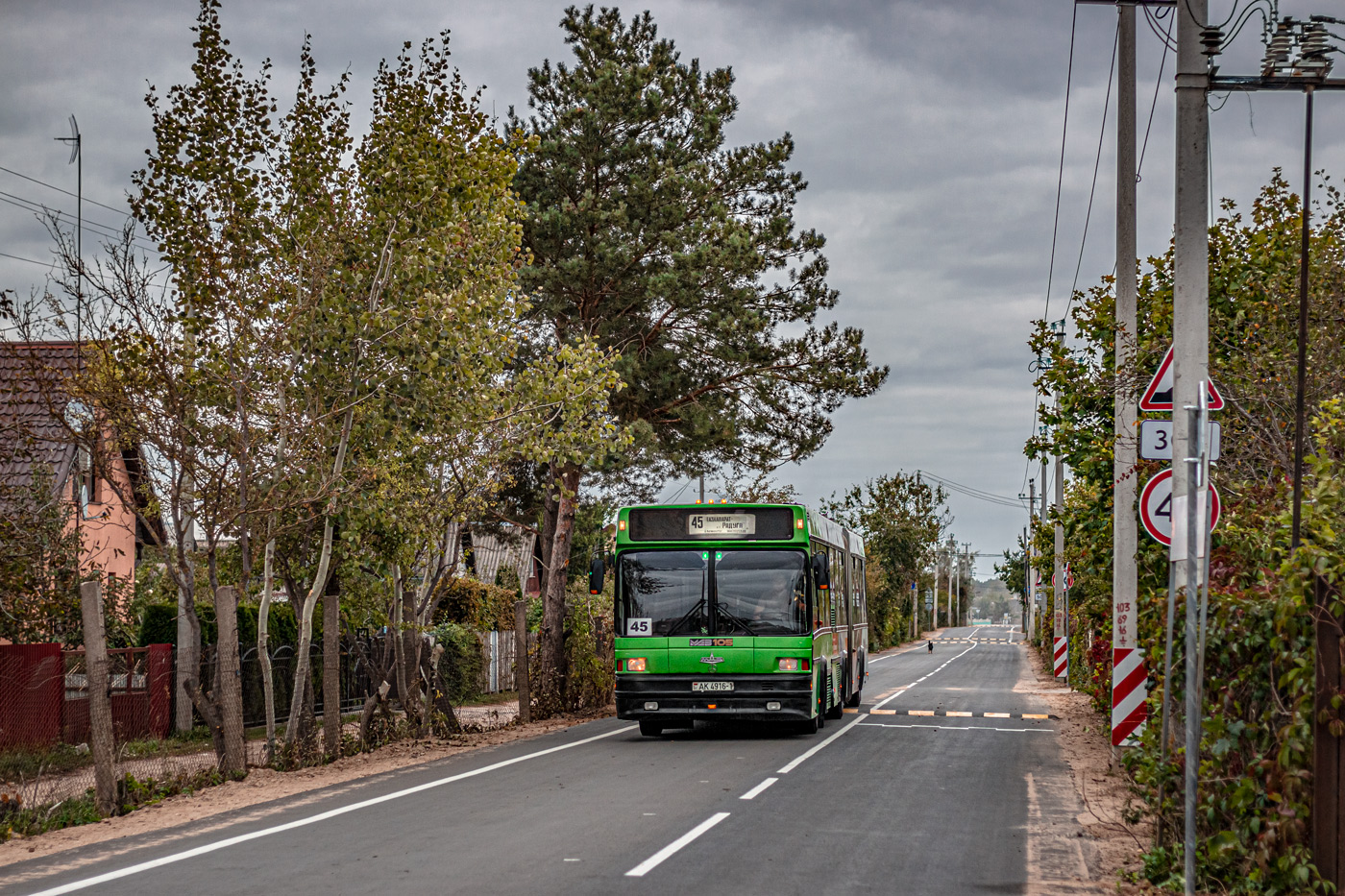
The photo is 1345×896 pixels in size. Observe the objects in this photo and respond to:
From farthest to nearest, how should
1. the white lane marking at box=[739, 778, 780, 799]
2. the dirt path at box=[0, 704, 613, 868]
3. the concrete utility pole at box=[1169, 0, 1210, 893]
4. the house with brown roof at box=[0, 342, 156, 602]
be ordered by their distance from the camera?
the house with brown roof at box=[0, 342, 156, 602] < the white lane marking at box=[739, 778, 780, 799] < the dirt path at box=[0, 704, 613, 868] < the concrete utility pole at box=[1169, 0, 1210, 893]

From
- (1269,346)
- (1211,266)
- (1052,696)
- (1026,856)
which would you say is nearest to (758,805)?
(1026,856)

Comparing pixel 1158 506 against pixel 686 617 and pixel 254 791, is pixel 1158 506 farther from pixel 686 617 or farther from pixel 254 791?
pixel 686 617

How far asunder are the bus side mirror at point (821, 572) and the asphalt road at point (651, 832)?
85.4 inches

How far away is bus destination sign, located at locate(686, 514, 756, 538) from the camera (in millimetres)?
18828

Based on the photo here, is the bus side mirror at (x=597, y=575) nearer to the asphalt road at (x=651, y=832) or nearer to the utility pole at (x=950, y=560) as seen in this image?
the asphalt road at (x=651, y=832)

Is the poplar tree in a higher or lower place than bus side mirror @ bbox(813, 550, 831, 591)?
higher

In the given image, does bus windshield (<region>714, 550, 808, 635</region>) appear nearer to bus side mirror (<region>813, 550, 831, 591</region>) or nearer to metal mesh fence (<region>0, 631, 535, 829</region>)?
bus side mirror (<region>813, 550, 831, 591</region>)

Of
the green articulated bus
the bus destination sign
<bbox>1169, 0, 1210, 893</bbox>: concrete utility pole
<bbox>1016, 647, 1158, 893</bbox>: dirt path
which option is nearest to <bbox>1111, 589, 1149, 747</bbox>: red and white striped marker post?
<bbox>1016, 647, 1158, 893</bbox>: dirt path

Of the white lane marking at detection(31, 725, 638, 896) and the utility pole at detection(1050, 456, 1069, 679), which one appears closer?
the white lane marking at detection(31, 725, 638, 896)

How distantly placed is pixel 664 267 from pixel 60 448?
13337 mm

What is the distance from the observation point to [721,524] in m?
18.9

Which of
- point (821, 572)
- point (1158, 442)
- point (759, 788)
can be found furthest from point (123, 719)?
point (1158, 442)

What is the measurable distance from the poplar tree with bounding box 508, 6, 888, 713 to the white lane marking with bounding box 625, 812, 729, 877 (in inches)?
506

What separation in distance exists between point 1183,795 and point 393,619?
1228 centimetres
